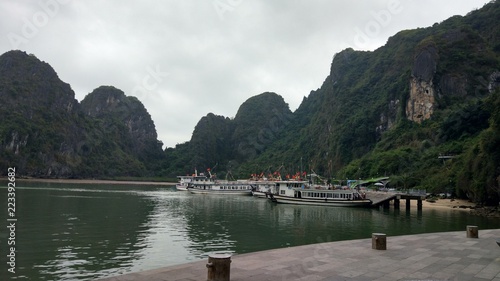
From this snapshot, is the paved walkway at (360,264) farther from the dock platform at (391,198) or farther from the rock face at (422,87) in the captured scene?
the rock face at (422,87)

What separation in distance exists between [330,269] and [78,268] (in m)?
10.1

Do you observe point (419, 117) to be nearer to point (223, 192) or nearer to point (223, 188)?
point (223, 188)

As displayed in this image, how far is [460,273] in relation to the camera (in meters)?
9.92

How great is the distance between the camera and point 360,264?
10969 millimetres

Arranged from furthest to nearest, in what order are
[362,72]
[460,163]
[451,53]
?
[362,72], [451,53], [460,163]

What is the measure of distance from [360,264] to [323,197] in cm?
4234

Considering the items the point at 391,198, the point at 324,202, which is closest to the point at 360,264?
the point at 391,198

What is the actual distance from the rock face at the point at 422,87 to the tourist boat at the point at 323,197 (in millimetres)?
62765

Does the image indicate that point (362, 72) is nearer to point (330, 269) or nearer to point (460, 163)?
point (460, 163)

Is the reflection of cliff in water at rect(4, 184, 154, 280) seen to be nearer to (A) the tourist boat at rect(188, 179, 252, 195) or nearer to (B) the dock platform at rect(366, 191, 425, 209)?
(B) the dock platform at rect(366, 191, 425, 209)

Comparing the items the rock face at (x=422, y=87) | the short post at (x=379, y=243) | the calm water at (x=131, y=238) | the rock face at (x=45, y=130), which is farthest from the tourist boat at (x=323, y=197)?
the rock face at (x=45, y=130)

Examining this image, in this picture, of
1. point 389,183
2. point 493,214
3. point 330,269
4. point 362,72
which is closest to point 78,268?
point 330,269

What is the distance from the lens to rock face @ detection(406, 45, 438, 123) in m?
102

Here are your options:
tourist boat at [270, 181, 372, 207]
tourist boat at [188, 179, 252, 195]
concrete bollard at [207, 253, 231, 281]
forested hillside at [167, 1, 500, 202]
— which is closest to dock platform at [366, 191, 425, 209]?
tourist boat at [270, 181, 372, 207]
